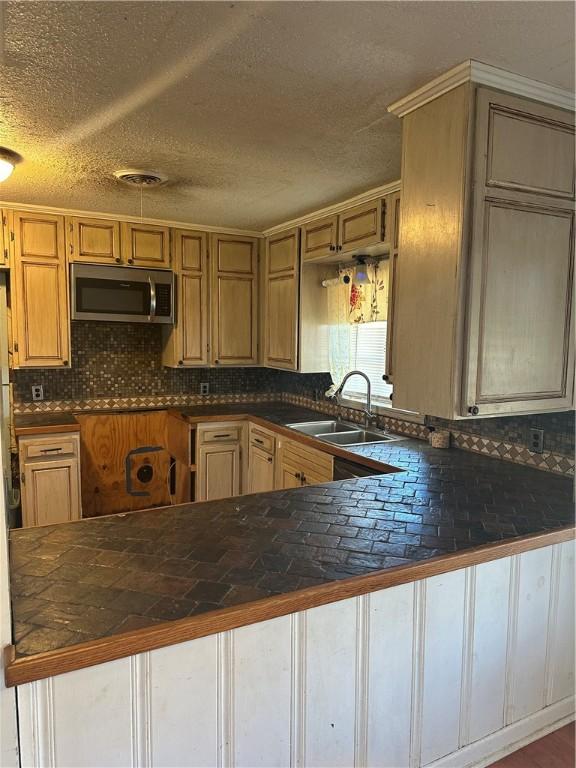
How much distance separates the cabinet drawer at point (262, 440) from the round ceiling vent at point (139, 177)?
1.77 meters

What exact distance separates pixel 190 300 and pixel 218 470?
1.33 m

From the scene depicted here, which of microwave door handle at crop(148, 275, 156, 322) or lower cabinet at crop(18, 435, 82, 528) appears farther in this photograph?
microwave door handle at crop(148, 275, 156, 322)

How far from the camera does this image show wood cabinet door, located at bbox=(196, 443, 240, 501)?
3803 millimetres

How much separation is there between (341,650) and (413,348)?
3.38 feet

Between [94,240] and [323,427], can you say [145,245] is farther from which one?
[323,427]

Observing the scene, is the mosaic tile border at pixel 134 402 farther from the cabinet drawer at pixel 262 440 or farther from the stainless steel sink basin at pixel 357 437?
the stainless steel sink basin at pixel 357 437

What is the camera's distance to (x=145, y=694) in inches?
45.0

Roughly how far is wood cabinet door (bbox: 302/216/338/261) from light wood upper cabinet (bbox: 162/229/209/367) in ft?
2.85

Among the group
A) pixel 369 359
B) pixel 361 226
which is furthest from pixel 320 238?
pixel 369 359

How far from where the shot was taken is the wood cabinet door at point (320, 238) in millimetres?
3219

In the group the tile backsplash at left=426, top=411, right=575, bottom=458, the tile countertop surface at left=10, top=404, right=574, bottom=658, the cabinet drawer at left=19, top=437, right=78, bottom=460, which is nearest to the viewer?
the tile countertop surface at left=10, top=404, right=574, bottom=658

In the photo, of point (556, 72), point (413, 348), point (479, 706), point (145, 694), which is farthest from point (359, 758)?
point (556, 72)

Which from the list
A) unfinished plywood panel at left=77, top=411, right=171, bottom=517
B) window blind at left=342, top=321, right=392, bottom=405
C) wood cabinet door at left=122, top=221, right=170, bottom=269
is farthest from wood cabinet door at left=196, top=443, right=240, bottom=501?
wood cabinet door at left=122, top=221, right=170, bottom=269

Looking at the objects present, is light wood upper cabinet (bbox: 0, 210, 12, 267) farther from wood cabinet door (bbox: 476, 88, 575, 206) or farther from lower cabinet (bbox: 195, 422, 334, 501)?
wood cabinet door (bbox: 476, 88, 575, 206)
